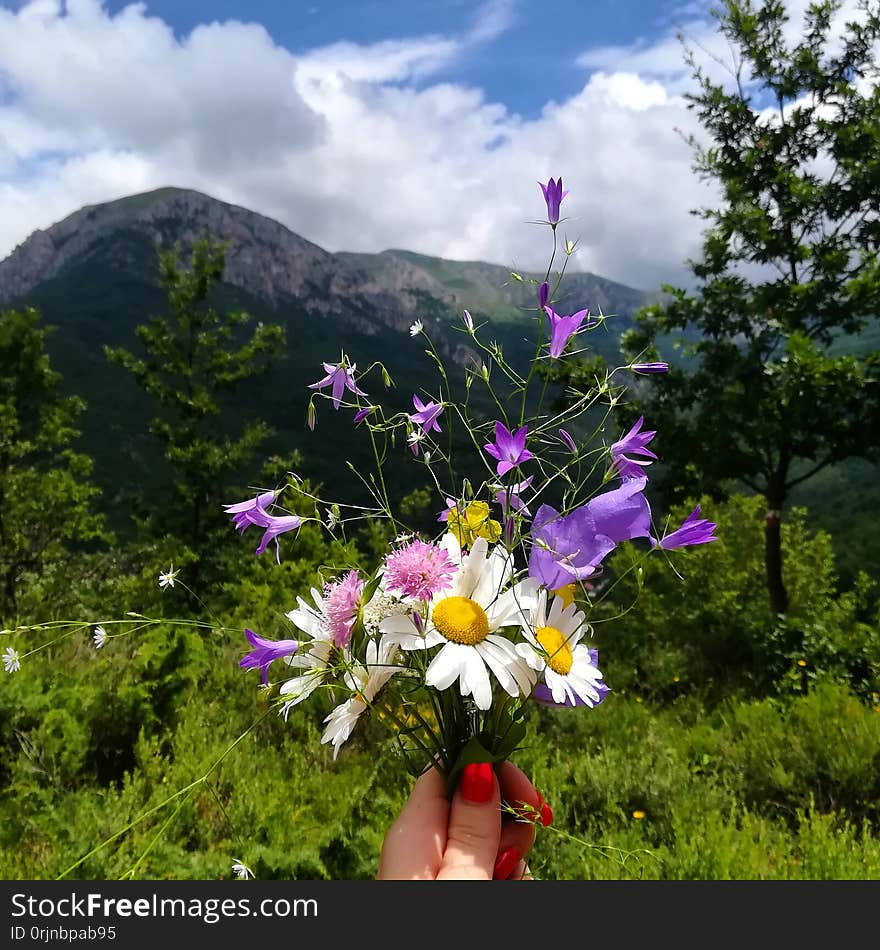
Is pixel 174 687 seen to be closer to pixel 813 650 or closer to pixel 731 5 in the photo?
pixel 813 650

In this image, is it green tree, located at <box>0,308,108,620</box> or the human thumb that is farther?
green tree, located at <box>0,308,108,620</box>

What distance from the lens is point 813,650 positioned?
6.25 m

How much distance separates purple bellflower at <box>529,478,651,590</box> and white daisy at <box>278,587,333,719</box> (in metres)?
0.38

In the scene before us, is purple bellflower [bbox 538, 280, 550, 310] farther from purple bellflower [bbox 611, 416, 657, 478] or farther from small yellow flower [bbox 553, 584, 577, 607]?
small yellow flower [bbox 553, 584, 577, 607]

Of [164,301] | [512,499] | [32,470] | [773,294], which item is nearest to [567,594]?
[512,499]

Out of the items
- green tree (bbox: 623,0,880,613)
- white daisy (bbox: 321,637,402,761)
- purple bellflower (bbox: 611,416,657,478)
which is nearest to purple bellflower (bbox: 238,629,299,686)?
white daisy (bbox: 321,637,402,761)

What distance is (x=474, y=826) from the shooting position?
1.14 m

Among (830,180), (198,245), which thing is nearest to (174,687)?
(830,180)

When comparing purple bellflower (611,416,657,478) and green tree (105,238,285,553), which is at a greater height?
green tree (105,238,285,553)

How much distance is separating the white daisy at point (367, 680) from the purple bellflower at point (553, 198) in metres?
0.77

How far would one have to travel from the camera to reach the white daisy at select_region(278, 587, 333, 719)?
107 cm

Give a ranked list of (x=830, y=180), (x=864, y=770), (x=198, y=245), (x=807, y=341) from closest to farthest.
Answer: (x=864, y=770) → (x=807, y=341) → (x=830, y=180) → (x=198, y=245)

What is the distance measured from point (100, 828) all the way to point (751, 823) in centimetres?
328

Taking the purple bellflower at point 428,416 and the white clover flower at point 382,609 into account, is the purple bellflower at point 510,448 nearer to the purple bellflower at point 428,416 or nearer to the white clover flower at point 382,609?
the purple bellflower at point 428,416
